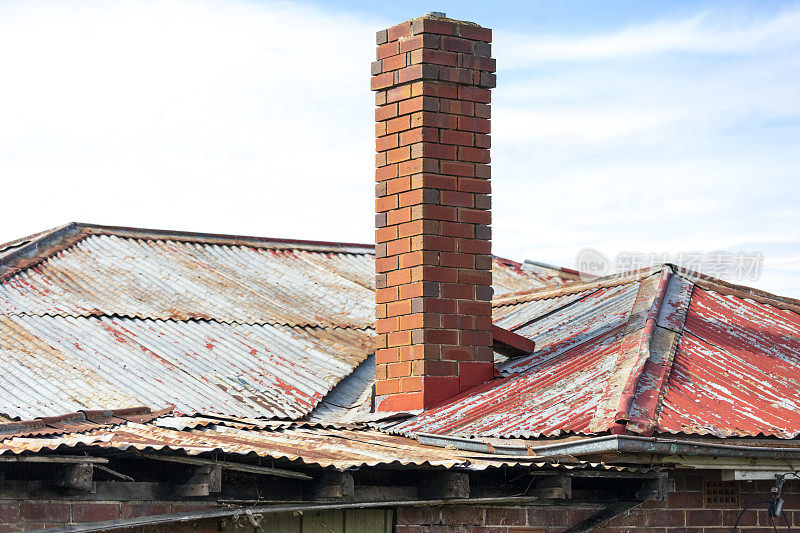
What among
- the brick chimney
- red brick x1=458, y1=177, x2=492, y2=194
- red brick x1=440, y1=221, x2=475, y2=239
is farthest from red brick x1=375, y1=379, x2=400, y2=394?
red brick x1=458, y1=177, x2=492, y2=194

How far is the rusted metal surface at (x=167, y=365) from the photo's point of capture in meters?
10.5

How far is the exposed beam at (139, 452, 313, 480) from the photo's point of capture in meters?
7.03

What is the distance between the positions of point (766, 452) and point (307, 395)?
4.42 meters

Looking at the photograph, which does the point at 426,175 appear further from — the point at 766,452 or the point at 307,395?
the point at 766,452

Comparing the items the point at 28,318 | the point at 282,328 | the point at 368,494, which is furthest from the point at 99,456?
the point at 282,328

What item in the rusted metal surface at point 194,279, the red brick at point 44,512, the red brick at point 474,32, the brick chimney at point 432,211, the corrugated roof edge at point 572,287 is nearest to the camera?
the red brick at point 44,512

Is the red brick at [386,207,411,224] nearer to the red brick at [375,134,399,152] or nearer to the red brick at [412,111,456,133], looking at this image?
the red brick at [375,134,399,152]

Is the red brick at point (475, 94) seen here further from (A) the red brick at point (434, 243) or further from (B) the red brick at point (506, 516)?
(B) the red brick at point (506, 516)

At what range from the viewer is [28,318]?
12.0 m

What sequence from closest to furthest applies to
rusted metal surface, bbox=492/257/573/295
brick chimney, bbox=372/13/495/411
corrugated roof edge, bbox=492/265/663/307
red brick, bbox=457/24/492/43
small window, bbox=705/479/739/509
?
small window, bbox=705/479/739/509
brick chimney, bbox=372/13/495/411
red brick, bbox=457/24/492/43
corrugated roof edge, bbox=492/265/663/307
rusted metal surface, bbox=492/257/573/295

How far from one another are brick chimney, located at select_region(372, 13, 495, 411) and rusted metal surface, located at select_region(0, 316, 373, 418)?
1.15 m

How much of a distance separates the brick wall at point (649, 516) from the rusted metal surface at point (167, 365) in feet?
9.47

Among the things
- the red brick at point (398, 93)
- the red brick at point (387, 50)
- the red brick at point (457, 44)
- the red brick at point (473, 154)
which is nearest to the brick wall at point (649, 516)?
the red brick at point (473, 154)

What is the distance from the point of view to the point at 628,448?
26.9 feet
